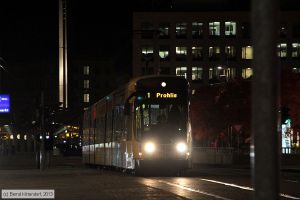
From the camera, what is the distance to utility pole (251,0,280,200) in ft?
13.9

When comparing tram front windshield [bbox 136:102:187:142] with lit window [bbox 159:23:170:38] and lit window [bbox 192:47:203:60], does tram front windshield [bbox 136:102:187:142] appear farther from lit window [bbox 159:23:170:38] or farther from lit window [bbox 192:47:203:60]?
lit window [bbox 192:47:203:60]

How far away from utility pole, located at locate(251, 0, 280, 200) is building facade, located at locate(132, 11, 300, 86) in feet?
400

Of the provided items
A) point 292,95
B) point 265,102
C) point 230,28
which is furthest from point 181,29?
point 265,102

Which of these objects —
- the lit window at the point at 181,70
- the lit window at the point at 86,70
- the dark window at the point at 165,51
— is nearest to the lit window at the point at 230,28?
the lit window at the point at 181,70

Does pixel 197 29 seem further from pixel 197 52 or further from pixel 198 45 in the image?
pixel 197 52


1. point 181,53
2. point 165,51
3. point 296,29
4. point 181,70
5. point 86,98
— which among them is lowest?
point 86,98

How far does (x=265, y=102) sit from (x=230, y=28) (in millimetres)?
125215

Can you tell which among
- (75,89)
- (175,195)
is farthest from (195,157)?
(75,89)

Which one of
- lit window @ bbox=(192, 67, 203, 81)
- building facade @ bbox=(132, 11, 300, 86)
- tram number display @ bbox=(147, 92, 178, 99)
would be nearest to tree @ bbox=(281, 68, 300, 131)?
tram number display @ bbox=(147, 92, 178, 99)

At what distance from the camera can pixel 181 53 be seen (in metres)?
128

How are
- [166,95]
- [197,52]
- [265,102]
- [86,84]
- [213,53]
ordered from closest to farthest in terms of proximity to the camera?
[265,102], [166,95], [197,52], [213,53], [86,84]

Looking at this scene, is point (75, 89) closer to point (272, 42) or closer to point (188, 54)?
point (188, 54)

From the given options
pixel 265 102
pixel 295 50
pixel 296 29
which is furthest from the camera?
pixel 295 50

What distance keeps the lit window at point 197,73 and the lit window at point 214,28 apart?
6516mm
